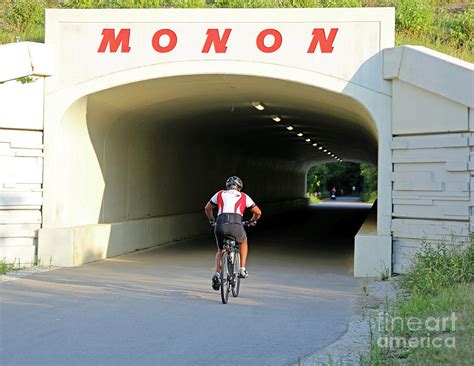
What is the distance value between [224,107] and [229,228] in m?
9.21

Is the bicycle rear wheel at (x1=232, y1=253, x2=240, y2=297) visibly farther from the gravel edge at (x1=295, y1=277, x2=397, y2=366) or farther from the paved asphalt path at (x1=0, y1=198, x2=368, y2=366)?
the gravel edge at (x1=295, y1=277, x2=397, y2=366)

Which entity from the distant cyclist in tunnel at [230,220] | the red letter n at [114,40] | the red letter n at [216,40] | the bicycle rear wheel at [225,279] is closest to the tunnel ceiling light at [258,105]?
the red letter n at [216,40]

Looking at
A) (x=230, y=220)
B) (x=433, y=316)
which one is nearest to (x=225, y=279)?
(x=230, y=220)

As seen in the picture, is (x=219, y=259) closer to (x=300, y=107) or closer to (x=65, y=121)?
(x=65, y=121)

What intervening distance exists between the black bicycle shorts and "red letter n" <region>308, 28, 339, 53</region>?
188 inches

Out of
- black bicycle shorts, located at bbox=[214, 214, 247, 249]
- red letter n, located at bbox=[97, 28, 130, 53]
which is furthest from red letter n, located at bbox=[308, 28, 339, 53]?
black bicycle shorts, located at bbox=[214, 214, 247, 249]

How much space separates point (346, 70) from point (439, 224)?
3.30 m

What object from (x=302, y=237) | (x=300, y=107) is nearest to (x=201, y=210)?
(x=302, y=237)

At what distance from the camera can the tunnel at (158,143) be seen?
14227 millimetres

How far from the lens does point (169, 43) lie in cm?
1367

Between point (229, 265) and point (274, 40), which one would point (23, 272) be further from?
point (274, 40)

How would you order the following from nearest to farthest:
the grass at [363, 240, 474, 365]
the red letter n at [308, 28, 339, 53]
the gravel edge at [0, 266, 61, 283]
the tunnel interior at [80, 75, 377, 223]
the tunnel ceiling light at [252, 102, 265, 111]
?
the grass at [363, 240, 474, 365]
the gravel edge at [0, 266, 61, 283]
the red letter n at [308, 28, 339, 53]
the tunnel interior at [80, 75, 377, 223]
the tunnel ceiling light at [252, 102, 265, 111]

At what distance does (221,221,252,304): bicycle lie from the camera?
31.7 ft

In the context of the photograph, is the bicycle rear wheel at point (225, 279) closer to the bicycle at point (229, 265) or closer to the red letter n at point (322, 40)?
the bicycle at point (229, 265)
